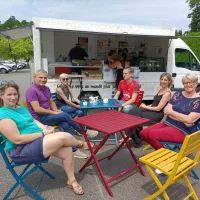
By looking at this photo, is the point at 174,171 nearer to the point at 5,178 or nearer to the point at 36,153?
the point at 36,153

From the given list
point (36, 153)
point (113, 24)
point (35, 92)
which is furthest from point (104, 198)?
point (113, 24)

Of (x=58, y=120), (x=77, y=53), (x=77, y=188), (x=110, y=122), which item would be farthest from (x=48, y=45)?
(x=77, y=188)

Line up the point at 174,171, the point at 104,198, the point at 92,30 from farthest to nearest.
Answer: the point at 92,30, the point at 104,198, the point at 174,171

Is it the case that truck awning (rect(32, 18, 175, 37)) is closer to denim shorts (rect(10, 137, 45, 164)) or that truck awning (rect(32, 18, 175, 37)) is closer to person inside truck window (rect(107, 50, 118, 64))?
person inside truck window (rect(107, 50, 118, 64))

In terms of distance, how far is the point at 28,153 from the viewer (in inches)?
81.4

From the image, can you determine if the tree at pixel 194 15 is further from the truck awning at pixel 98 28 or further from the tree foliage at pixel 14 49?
the truck awning at pixel 98 28

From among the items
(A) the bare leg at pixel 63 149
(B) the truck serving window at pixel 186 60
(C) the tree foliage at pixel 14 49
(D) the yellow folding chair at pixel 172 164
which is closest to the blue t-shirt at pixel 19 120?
(A) the bare leg at pixel 63 149

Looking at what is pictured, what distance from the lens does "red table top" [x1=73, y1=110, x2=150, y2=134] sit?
2314mm

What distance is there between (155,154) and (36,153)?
3.99 feet

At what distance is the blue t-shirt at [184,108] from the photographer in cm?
259

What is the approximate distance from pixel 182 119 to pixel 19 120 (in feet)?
5.98

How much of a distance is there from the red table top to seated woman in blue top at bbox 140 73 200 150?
0.26 m

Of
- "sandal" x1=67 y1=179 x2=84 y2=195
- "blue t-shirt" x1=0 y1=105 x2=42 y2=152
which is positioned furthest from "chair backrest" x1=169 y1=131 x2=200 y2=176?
"blue t-shirt" x1=0 y1=105 x2=42 y2=152

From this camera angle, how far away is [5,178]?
8.67ft
